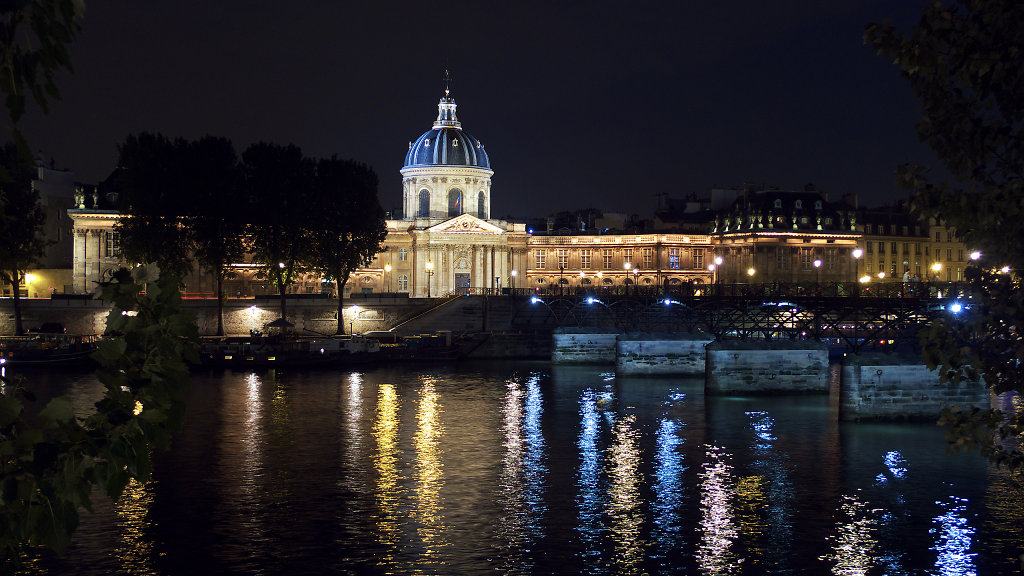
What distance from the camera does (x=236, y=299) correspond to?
113 metres

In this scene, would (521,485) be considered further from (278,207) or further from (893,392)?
(278,207)

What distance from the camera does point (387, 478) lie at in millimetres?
42906

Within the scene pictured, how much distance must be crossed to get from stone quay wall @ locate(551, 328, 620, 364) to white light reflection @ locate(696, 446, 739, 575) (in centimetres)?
4818

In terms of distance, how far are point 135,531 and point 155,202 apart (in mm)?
69018

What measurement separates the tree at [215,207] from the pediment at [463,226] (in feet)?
155

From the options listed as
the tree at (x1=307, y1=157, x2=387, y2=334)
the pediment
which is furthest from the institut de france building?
the tree at (x1=307, y1=157, x2=387, y2=334)

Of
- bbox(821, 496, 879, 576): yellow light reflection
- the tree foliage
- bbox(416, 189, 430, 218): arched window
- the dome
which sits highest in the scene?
the dome

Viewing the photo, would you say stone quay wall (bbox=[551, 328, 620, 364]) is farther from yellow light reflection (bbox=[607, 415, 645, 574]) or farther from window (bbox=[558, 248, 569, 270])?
window (bbox=[558, 248, 569, 270])

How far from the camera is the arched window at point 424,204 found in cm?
16388

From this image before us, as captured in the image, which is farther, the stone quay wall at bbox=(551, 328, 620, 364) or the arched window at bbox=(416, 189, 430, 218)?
the arched window at bbox=(416, 189, 430, 218)

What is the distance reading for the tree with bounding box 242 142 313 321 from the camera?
102 m

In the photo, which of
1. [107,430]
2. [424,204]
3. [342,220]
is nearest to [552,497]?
[107,430]

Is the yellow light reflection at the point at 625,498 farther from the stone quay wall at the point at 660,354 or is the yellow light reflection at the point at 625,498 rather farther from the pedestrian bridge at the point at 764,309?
the stone quay wall at the point at 660,354

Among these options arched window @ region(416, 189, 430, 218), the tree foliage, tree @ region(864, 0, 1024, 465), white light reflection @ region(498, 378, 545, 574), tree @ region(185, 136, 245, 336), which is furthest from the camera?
arched window @ region(416, 189, 430, 218)
